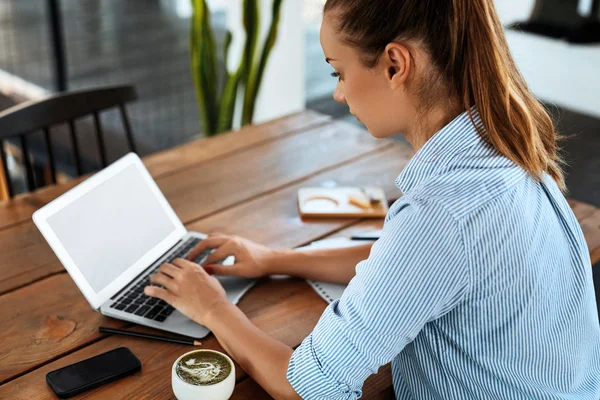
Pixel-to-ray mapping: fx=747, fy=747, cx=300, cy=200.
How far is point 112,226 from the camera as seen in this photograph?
143 centimetres

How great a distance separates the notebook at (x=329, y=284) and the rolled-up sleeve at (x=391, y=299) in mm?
349

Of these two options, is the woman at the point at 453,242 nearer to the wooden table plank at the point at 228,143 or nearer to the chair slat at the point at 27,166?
the wooden table plank at the point at 228,143

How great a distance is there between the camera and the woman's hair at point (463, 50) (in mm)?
1008

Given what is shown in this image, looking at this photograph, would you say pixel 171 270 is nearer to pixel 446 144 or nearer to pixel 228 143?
pixel 446 144

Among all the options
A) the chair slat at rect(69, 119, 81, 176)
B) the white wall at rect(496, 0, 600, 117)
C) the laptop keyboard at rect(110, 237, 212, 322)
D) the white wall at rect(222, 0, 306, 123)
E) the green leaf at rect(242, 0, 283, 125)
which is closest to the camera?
the laptop keyboard at rect(110, 237, 212, 322)

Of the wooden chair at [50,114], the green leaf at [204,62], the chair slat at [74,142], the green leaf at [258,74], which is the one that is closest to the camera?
the wooden chair at [50,114]

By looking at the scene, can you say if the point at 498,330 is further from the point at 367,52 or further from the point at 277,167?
the point at 277,167

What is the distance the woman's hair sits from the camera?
1.01 metres

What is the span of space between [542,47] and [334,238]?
3.31 metres

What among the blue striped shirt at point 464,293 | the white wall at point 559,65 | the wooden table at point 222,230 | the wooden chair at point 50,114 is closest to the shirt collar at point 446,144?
the blue striped shirt at point 464,293

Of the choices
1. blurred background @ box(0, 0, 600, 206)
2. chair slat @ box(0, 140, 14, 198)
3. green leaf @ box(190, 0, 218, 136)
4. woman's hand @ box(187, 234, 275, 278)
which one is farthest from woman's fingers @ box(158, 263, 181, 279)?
blurred background @ box(0, 0, 600, 206)

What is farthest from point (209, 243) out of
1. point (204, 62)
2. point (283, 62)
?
point (283, 62)

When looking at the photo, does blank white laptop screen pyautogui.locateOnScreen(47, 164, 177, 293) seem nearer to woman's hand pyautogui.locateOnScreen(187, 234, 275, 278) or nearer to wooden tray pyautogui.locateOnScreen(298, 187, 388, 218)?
woman's hand pyautogui.locateOnScreen(187, 234, 275, 278)

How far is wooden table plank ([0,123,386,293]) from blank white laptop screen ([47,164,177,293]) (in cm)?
17
